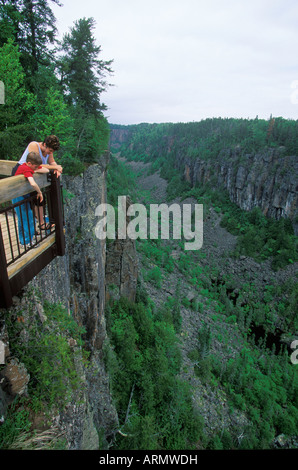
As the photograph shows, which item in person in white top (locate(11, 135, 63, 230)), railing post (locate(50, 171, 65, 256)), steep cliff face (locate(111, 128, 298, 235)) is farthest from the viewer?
steep cliff face (locate(111, 128, 298, 235))

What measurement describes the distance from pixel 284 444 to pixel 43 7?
37.7m

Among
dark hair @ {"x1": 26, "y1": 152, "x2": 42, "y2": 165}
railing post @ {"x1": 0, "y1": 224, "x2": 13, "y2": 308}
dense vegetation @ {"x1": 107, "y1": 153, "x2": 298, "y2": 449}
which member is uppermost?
dark hair @ {"x1": 26, "y1": 152, "x2": 42, "y2": 165}

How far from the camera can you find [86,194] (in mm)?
12922

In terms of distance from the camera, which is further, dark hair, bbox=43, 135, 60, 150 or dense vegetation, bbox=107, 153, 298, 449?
dense vegetation, bbox=107, 153, 298, 449

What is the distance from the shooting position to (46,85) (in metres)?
11.3

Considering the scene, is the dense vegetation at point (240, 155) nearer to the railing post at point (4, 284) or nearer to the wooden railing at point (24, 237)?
the wooden railing at point (24, 237)

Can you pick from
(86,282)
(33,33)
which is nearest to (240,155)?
(33,33)

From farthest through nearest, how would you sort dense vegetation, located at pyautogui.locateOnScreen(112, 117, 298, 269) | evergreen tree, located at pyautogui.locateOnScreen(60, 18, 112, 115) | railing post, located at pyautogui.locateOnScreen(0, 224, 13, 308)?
1. dense vegetation, located at pyautogui.locateOnScreen(112, 117, 298, 269)
2. evergreen tree, located at pyautogui.locateOnScreen(60, 18, 112, 115)
3. railing post, located at pyautogui.locateOnScreen(0, 224, 13, 308)

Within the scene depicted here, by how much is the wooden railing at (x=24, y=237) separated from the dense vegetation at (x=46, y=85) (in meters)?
4.88

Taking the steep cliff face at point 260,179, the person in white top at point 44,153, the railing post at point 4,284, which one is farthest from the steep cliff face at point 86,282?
the steep cliff face at point 260,179

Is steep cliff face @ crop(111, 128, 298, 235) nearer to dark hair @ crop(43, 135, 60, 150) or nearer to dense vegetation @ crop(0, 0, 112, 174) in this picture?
dense vegetation @ crop(0, 0, 112, 174)

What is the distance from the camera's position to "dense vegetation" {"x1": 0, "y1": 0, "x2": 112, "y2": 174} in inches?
336

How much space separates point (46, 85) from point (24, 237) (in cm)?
1085

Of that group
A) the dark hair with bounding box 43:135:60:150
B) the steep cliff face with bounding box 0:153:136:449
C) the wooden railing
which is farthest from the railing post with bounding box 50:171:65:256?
the steep cliff face with bounding box 0:153:136:449
